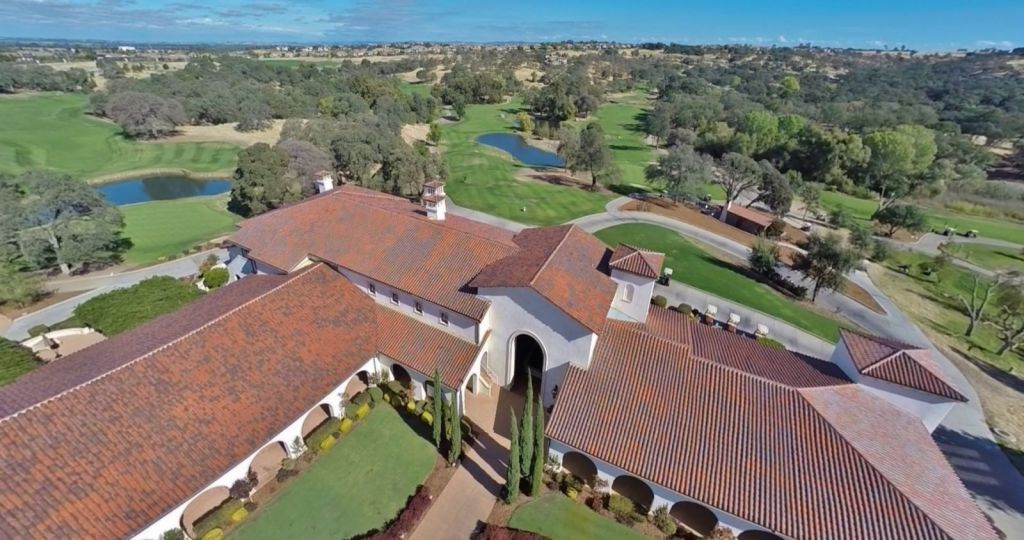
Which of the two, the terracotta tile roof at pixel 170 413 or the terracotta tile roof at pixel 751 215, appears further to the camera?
the terracotta tile roof at pixel 751 215

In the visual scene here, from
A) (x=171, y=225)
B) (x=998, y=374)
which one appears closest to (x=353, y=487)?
(x=998, y=374)

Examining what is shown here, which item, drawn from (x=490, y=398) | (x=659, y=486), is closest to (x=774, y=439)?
(x=659, y=486)

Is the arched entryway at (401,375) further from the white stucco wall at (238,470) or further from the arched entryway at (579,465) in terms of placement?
the arched entryway at (579,465)

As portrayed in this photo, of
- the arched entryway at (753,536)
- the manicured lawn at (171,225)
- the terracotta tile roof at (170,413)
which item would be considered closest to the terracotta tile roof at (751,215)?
the arched entryway at (753,536)

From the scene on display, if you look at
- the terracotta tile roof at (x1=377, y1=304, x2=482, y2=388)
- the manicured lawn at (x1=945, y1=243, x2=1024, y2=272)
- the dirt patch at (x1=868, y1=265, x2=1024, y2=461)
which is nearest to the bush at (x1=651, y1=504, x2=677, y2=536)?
the terracotta tile roof at (x1=377, y1=304, x2=482, y2=388)

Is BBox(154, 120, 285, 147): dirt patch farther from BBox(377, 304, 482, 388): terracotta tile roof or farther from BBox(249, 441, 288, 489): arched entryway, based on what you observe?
BBox(249, 441, 288, 489): arched entryway
